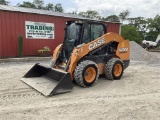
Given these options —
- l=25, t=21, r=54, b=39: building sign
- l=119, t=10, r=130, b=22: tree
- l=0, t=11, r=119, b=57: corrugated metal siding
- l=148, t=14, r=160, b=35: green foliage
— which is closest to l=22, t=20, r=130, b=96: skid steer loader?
l=0, t=11, r=119, b=57: corrugated metal siding

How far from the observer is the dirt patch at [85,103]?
4.07 metres

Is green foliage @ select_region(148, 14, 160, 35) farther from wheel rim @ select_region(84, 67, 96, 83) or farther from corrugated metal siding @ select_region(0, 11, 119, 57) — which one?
wheel rim @ select_region(84, 67, 96, 83)

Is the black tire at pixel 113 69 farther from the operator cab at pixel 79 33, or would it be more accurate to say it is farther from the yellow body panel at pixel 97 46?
the operator cab at pixel 79 33

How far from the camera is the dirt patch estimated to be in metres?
4.07

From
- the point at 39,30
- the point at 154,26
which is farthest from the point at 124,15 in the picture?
the point at 39,30

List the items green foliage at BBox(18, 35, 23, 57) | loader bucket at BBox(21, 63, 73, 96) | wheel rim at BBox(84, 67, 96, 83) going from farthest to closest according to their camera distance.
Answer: green foliage at BBox(18, 35, 23, 57) < wheel rim at BBox(84, 67, 96, 83) < loader bucket at BBox(21, 63, 73, 96)

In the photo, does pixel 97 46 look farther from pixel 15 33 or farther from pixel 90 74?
pixel 15 33

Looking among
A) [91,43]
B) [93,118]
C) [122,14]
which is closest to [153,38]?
[122,14]

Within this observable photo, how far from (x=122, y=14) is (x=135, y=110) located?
1934 inches

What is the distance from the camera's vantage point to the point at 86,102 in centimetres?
481

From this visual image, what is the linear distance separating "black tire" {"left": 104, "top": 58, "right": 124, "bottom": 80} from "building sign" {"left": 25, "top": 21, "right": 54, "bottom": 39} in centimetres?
766

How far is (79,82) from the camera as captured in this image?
19.4ft

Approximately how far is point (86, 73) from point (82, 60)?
427 millimetres

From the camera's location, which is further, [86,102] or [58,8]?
[58,8]
